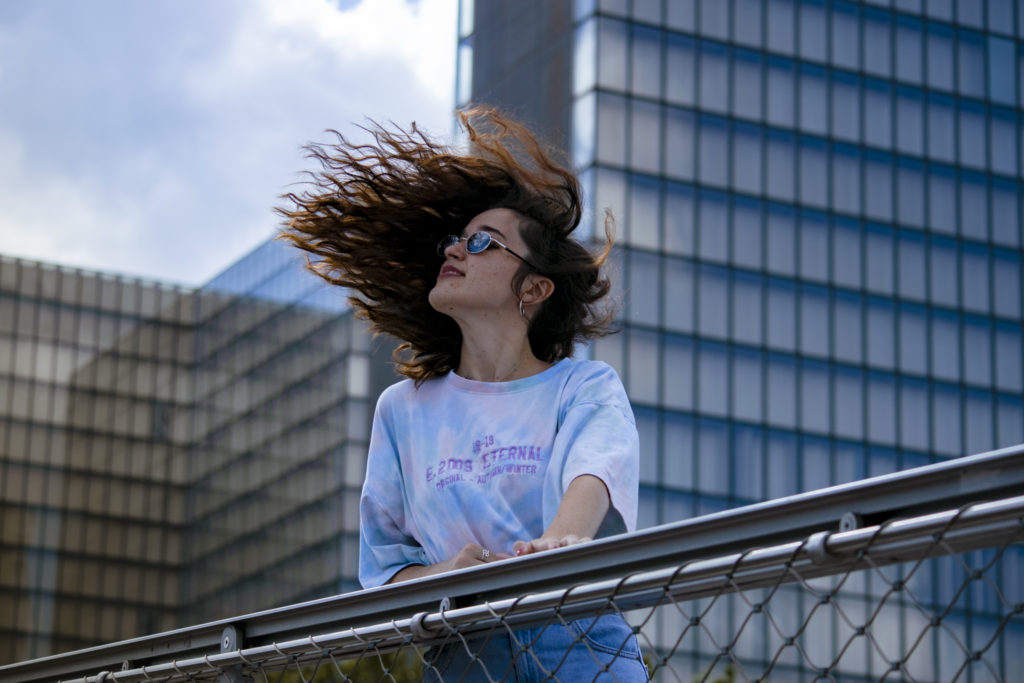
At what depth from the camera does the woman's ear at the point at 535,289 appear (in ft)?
14.3

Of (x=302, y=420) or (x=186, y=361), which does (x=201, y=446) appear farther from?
(x=302, y=420)

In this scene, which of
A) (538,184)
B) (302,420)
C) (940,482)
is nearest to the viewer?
(940,482)

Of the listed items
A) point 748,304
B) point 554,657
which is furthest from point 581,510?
point 748,304

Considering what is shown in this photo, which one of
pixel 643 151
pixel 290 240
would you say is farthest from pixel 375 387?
pixel 290 240

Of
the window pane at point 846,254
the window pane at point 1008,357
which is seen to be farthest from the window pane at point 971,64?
the window pane at point 1008,357

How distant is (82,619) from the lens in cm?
6912

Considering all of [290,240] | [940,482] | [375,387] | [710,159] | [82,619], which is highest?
[710,159]

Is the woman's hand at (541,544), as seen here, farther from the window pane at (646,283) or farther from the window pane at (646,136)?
the window pane at (646,136)

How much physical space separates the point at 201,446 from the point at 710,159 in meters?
31.8

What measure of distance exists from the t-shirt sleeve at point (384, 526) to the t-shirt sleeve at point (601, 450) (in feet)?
1.36

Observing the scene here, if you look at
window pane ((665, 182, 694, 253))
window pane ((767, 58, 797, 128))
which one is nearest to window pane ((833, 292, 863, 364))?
window pane ((665, 182, 694, 253))

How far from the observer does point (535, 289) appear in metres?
4.38

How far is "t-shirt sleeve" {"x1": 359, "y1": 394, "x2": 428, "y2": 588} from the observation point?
4.10 m

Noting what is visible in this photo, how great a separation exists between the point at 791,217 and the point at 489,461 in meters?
40.1
